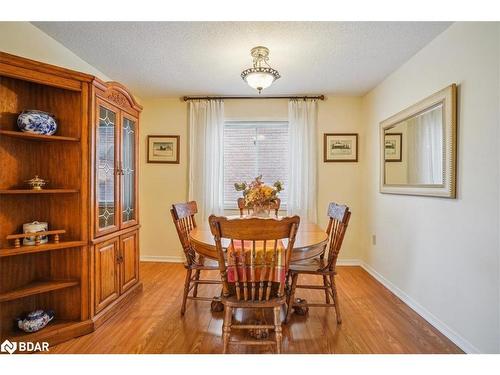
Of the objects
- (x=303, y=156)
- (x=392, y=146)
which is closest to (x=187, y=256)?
(x=303, y=156)

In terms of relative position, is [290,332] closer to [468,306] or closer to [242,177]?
[468,306]

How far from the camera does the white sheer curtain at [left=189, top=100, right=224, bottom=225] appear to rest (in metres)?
3.84

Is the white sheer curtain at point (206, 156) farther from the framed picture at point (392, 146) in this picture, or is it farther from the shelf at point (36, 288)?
the framed picture at point (392, 146)

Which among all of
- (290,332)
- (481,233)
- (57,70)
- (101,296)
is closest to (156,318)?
(101,296)

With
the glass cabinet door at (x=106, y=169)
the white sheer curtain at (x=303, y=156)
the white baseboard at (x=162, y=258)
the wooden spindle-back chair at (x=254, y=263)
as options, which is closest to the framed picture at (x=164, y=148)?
the white baseboard at (x=162, y=258)

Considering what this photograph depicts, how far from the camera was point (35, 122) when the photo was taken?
1876 millimetres

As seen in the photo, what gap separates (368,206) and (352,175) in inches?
19.6

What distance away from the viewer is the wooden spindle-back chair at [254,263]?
1.49 metres

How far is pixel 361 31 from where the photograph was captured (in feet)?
7.23

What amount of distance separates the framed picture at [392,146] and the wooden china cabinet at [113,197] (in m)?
2.72

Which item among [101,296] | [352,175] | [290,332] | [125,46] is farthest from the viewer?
[352,175]

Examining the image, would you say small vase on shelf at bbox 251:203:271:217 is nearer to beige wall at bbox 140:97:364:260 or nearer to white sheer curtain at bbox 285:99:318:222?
white sheer curtain at bbox 285:99:318:222

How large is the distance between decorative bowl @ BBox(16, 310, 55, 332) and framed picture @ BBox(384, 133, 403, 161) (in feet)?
11.1

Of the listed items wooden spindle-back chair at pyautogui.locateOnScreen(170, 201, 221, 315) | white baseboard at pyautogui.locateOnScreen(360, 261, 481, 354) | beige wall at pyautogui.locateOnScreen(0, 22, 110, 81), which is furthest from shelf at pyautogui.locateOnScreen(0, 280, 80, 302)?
white baseboard at pyautogui.locateOnScreen(360, 261, 481, 354)
